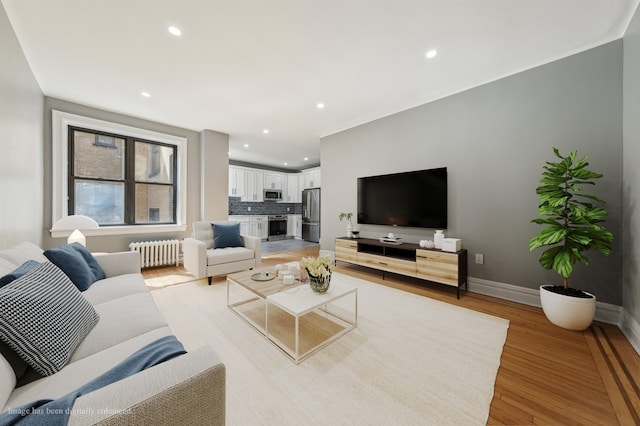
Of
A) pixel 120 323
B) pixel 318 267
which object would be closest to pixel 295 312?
pixel 318 267

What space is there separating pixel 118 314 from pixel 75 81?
3.24 m

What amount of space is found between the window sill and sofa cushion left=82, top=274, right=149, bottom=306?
2.03m

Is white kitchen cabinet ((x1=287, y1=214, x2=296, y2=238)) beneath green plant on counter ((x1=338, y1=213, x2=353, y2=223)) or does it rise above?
beneath

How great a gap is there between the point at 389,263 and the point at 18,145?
4.28m

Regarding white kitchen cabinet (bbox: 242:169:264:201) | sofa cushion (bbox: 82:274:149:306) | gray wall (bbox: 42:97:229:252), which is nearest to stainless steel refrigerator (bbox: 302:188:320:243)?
white kitchen cabinet (bbox: 242:169:264:201)

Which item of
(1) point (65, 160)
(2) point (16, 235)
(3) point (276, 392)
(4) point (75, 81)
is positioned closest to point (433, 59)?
(3) point (276, 392)

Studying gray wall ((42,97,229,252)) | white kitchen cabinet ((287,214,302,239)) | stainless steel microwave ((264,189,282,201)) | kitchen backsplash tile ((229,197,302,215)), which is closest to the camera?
gray wall ((42,97,229,252))

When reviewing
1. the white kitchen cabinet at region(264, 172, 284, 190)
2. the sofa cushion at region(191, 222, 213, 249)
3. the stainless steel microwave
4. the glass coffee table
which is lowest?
the glass coffee table

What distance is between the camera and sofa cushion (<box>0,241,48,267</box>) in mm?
1405

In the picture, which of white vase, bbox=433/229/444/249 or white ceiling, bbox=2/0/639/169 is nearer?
white ceiling, bbox=2/0/639/169

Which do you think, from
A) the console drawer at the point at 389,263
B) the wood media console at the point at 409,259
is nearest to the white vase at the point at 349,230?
the wood media console at the point at 409,259

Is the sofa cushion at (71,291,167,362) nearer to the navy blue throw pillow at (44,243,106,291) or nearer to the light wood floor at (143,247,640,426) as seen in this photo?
the navy blue throw pillow at (44,243,106,291)

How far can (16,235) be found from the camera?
7.22ft

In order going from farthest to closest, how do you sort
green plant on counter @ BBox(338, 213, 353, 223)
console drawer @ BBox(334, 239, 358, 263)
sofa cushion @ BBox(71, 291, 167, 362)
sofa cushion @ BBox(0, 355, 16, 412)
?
green plant on counter @ BBox(338, 213, 353, 223) < console drawer @ BBox(334, 239, 358, 263) < sofa cushion @ BBox(71, 291, 167, 362) < sofa cushion @ BBox(0, 355, 16, 412)
